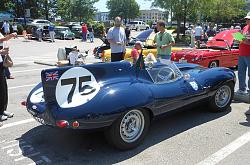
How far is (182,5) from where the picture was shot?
28.0m

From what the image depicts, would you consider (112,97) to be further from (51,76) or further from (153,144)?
(153,144)

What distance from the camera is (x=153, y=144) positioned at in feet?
15.1

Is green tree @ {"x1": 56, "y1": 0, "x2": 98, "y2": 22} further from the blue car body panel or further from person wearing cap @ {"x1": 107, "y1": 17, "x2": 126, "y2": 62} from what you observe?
the blue car body panel

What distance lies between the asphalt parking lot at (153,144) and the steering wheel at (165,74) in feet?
1.86

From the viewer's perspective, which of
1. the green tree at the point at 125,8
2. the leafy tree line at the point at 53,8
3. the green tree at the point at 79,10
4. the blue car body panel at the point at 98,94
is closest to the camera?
the blue car body panel at the point at 98,94

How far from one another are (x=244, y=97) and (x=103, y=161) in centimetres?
389

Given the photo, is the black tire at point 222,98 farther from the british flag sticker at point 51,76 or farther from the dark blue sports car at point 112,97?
the british flag sticker at point 51,76

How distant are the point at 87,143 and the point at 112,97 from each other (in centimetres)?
88

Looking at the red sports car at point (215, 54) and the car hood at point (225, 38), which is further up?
the car hood at point (225, 38)

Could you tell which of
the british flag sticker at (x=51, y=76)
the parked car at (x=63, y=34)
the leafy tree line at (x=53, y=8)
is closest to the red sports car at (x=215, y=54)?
the british flag sticker at (x=51, y=76)

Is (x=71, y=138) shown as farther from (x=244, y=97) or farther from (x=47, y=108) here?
(x=244, y=97)

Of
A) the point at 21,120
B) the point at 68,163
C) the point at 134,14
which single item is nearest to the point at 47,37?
the point at 21,120

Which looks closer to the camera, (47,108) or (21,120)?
(47,108)

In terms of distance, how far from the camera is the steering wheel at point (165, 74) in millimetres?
4996
